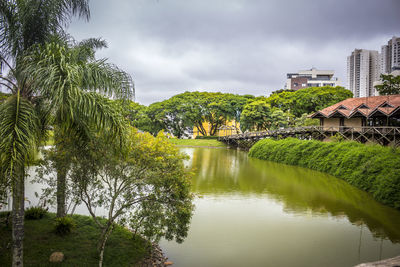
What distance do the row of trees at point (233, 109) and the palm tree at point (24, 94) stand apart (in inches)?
1368

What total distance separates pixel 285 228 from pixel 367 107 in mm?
21552

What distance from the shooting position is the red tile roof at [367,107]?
24266mm

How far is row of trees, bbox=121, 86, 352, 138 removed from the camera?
3994 centimetres

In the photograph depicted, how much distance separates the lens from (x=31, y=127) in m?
4.74

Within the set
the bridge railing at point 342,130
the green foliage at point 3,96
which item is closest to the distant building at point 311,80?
the bridge railing at point 342,130

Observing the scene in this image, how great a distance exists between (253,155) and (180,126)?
20.3 metres

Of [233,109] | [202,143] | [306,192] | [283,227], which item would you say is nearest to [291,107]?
[233,109]

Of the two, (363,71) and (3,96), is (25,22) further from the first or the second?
(363,71)

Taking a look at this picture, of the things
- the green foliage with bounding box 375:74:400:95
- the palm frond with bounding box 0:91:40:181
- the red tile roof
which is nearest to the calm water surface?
the palm frond with bounding box 0:91:40:181

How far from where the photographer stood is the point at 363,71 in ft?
265

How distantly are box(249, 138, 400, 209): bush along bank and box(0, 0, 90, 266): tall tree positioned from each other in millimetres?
13059

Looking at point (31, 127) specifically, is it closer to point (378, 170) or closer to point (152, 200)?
point (152, 200)

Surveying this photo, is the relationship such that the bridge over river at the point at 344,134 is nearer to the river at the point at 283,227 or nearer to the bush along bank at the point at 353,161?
the bush along bank at the point at 353,161

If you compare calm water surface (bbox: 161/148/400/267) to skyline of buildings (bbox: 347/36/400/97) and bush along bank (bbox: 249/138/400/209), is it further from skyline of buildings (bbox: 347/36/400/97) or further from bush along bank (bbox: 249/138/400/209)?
skyline of buildings (bbox: 347/36/400/97)
